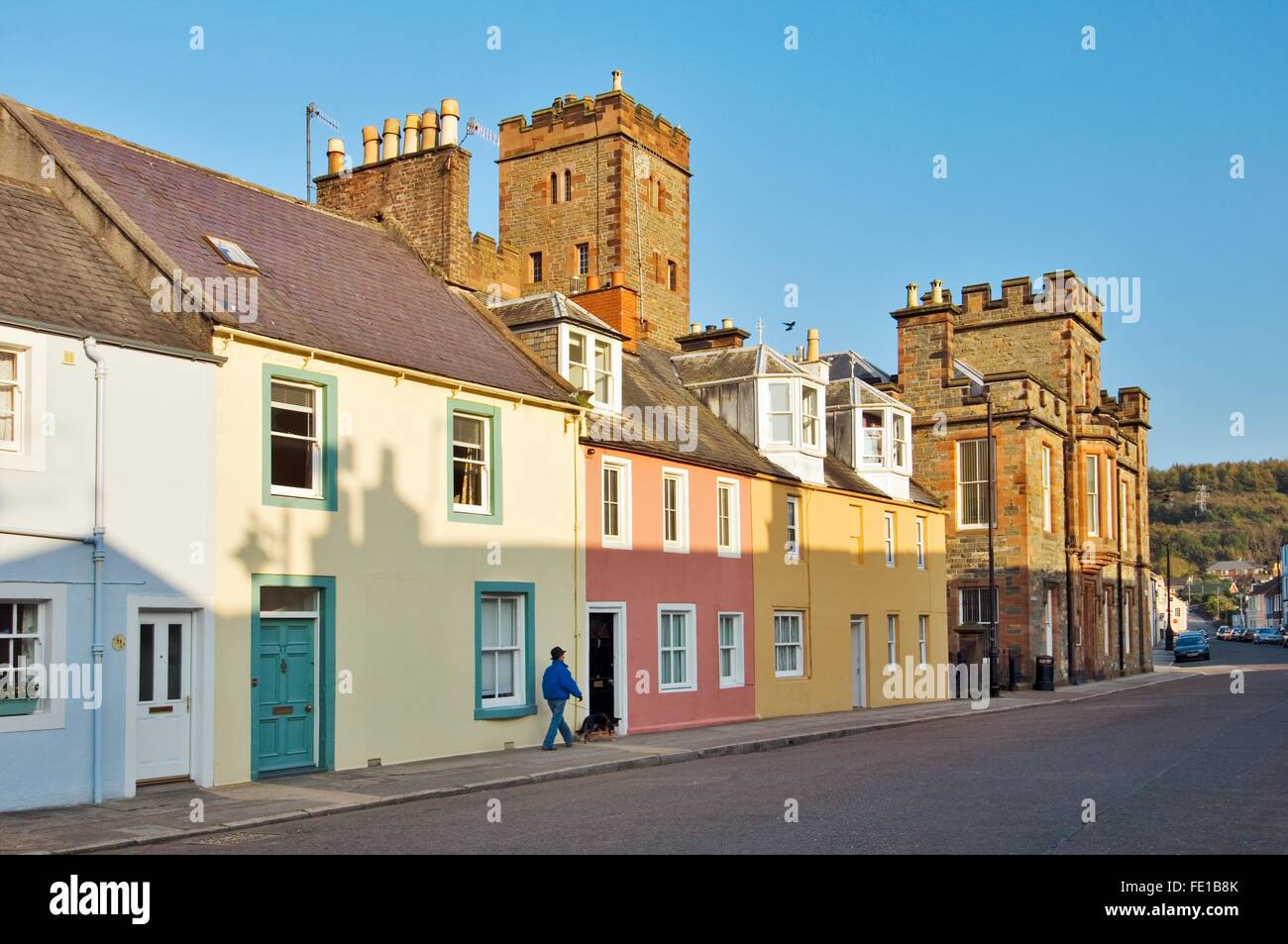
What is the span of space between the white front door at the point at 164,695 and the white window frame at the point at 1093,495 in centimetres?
3788

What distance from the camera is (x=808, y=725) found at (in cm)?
2653

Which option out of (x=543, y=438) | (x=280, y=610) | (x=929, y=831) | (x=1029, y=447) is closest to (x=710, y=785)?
(x=929, y=831)

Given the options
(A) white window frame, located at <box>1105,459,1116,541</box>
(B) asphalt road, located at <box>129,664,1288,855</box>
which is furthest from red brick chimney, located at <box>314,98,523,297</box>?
(A) white window frame, located at <box>1105,459,1116,541</box>

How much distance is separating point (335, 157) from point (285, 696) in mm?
14602

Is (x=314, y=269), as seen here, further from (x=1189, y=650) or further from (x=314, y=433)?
(x=1189, y=650)

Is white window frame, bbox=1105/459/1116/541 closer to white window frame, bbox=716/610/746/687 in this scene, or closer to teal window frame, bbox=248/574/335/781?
white window frame, bbox=716/610/746/687

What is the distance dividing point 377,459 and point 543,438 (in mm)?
4139

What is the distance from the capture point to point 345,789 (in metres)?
16.2

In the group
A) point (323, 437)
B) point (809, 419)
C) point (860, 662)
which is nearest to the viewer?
point (323, 437)

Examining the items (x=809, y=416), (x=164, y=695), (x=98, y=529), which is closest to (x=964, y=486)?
(x=809, y=416)

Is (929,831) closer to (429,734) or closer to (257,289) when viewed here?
(429,734)

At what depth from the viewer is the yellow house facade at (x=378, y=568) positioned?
17391mm

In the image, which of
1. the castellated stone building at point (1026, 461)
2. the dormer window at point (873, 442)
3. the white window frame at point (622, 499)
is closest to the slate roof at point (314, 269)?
the white window frame at point (622, 499)

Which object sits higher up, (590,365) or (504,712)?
(590,365)
